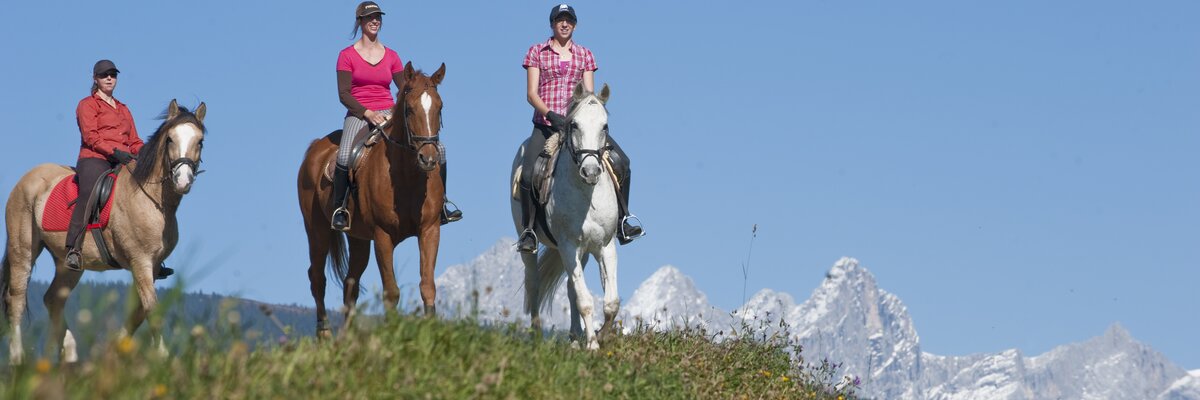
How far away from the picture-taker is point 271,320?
31.7 ft

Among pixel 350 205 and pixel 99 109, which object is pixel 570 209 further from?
pixel 99 109

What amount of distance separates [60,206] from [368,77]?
3.69m

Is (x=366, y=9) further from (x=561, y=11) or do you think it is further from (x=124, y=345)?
(x=124, y=345)

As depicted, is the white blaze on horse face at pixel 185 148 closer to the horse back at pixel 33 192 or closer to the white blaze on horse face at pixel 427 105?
the white blaze on horse face at pixel 427 105

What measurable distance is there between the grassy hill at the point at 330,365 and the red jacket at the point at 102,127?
614cm

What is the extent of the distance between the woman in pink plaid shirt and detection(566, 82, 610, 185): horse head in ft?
3.71

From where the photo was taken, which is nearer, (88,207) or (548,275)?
(88,207)

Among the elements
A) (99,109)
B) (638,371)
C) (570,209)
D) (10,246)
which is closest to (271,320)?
(638,371)

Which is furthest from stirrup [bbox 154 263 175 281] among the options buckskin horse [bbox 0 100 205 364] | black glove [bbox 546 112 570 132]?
black glove [bbox 546 112 570 132]

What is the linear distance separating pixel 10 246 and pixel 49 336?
953 cm

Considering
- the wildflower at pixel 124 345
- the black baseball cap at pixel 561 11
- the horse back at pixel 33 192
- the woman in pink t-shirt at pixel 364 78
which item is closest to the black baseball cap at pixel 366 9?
the woman in pink t-shirt at pixel 364 78

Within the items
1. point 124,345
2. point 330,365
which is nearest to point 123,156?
point 330,365

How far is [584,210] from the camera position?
15.1m

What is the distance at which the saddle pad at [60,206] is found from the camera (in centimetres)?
1600
